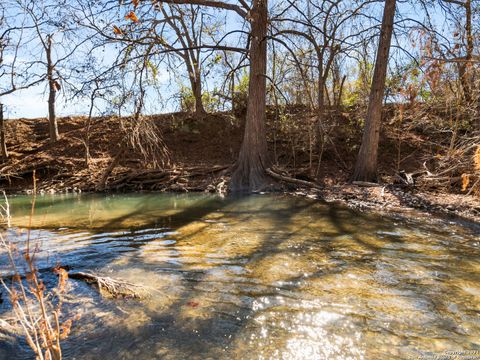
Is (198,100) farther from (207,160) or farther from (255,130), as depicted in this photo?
(255,130)

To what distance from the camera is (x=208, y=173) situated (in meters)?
14.5

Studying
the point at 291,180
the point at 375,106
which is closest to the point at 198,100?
the point at 291,180

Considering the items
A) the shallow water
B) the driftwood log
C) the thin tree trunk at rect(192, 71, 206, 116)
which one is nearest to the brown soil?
the thin tree trunk at rect(192, 71, 206, 116)

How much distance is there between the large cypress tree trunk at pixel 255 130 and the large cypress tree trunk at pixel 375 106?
3079 mm

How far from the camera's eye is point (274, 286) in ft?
14.5

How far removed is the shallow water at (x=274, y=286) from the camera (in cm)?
321

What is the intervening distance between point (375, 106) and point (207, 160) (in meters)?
7.68

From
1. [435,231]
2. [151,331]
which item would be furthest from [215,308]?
[435,231]

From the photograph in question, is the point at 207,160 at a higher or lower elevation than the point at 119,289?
higher

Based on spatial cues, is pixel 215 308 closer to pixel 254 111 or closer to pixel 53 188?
pixel 254 111

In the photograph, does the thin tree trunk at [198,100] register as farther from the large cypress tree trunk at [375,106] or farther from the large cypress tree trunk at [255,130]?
the large cypress tree trunk at [375,106]

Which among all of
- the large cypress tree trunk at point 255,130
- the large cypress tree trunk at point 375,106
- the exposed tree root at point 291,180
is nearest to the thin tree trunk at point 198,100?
the large cypress tree trunk at point 255,130

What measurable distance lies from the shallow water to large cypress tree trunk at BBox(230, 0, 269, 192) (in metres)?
4.33

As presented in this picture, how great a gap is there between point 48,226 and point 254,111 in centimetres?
726
